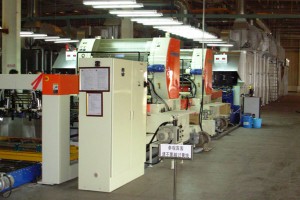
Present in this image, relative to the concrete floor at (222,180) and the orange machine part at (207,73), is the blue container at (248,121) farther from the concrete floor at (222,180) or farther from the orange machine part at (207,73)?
the concrete floor at (222,180)

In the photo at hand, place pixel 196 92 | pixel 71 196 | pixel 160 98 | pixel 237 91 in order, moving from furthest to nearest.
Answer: pixel 237 91
pixel 196 92
pixel 160 98
pixel 71 196

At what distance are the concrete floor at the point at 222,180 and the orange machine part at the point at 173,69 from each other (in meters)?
1.42

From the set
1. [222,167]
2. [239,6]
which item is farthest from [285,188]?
[239,6]

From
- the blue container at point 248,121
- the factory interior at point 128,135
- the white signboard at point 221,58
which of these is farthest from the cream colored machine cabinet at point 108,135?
the white signboard at point 221,58

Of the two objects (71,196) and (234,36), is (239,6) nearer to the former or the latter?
(234,36)

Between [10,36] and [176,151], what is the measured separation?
8.73m

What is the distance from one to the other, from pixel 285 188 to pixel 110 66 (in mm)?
2976

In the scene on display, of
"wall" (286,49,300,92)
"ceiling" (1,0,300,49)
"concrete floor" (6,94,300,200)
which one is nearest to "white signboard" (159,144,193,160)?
"concrete floor" (6,94,300,200)

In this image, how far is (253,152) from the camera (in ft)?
31.0

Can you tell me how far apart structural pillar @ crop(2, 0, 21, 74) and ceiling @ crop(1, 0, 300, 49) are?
3.27 metres

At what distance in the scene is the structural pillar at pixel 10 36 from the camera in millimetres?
12023

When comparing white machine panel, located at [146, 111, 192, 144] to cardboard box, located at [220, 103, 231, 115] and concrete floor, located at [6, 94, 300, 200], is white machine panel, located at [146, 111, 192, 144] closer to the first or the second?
concrete floor, located at [6, 94, 300, 200]

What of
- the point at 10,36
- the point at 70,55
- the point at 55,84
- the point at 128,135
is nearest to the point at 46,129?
the point at 55,84

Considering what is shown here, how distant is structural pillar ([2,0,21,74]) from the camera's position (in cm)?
1202
